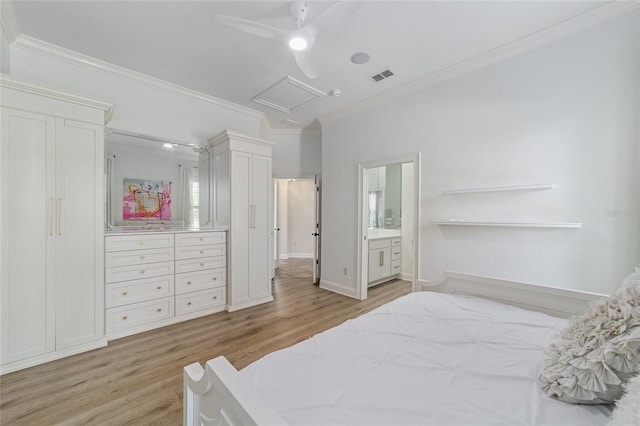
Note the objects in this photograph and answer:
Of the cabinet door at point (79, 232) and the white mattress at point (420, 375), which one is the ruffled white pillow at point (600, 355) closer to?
the white mattress at point (420, 375)

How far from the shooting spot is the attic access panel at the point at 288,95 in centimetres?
313

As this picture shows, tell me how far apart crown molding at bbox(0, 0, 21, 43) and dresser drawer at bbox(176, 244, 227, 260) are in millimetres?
2352

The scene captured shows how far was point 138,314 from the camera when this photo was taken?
2631 millimetres

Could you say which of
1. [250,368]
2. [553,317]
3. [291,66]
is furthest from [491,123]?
[250,368]

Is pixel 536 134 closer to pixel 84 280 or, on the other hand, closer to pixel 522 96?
pixel 522 96

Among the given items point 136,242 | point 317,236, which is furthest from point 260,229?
point 136,242

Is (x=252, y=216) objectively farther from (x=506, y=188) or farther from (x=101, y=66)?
(x=506, y=188)

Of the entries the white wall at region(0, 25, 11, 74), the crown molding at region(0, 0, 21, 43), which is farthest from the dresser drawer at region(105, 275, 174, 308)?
the crown molding at region(0, 0, 21, 43)

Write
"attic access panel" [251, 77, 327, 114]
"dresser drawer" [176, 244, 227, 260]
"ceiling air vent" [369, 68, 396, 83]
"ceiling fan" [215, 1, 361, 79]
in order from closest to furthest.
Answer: "ceiling fan" [215, 1, 361, 79]
"ceiling air vent" [369, 68, 396, 83]
"dresser drawer" [176, 244, 227, 260]
"attic access panel" [251, 77, 327, 114]

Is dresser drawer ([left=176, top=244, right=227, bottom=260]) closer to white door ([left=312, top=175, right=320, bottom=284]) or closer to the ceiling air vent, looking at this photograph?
white door ([left=312, top=175, right=320, bottom=284])

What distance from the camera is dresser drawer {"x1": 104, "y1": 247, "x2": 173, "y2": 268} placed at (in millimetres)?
2486

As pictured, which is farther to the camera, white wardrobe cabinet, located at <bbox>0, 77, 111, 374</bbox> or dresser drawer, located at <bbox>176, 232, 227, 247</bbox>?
dresser drawer, located at <bbox>176, 232, 227, 247</bbox>

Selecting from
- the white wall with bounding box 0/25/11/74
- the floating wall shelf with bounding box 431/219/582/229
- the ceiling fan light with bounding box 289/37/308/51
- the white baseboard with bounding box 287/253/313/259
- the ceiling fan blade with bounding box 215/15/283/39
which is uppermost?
the white wall with bounding box 0/25/11/74

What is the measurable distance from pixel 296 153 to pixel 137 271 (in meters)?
3.19
